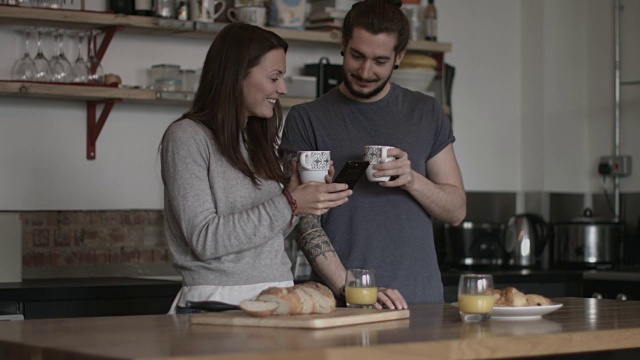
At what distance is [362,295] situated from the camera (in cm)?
248

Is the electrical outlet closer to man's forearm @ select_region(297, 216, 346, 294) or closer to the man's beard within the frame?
the man's beard

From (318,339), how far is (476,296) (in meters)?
0.51

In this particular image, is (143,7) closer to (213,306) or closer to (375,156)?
(375,156)

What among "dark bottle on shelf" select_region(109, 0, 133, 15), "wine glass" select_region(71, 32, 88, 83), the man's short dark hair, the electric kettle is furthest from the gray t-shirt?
the electric kettle

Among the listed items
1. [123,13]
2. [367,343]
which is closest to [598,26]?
[123,13]

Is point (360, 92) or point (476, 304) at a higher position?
point (360, 92)

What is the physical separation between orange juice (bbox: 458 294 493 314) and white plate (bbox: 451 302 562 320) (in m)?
0.12

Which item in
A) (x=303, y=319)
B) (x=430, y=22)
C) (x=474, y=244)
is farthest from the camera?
(x=430, y=22)

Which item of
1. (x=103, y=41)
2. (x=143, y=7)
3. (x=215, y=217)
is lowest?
(x=215, y=217)

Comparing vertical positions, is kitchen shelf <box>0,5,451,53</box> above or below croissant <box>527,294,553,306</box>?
above

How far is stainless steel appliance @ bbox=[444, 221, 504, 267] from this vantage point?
513cm

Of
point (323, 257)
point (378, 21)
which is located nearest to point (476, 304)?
point (323, 257)

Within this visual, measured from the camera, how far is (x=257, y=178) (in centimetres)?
264

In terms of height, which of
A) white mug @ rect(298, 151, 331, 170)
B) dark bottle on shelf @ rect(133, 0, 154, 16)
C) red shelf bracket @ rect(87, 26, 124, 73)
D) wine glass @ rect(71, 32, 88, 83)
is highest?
dark bottle on shelf @ rect(133, 0, 154, 16)
